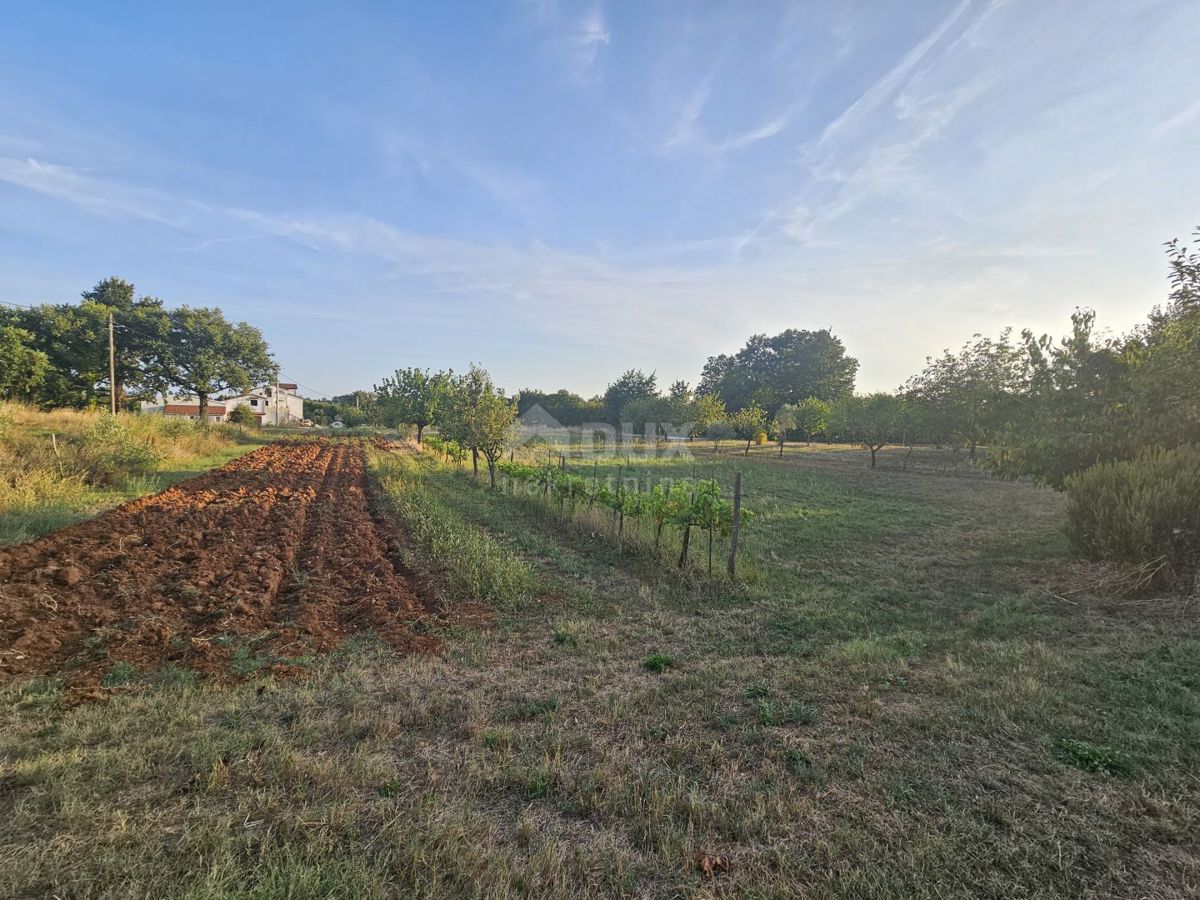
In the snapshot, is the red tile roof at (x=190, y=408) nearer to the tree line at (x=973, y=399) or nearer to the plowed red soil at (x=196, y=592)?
the tree line at (x=973, y=399)

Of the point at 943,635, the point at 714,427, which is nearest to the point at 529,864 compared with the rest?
the point at 943,635

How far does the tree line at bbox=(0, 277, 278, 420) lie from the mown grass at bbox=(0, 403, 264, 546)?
15.4 meters

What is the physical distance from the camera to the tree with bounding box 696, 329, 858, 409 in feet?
200

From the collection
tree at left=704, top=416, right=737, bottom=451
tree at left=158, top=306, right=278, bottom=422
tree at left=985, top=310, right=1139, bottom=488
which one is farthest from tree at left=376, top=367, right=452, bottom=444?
tree at left=985, top=310, right=1139, bottom=488

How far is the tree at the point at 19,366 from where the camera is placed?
87.8 feet

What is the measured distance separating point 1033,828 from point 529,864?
8.79 ft

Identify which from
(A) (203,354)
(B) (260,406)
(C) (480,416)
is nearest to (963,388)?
(C) (480,416)

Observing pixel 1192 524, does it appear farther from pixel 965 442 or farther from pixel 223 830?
pixel 965 442

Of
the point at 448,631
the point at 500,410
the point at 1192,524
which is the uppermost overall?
the point at 500,410

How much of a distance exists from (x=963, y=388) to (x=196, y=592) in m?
35.6

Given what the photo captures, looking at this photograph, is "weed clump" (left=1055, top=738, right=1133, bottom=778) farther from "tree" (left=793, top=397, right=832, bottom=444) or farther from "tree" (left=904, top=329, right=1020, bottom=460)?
"tree" (left=793, top=397, right=832, bottom=444)

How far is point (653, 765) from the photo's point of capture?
10.3 feet

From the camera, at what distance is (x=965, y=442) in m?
26.7

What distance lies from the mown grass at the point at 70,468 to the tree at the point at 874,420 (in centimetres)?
3205
